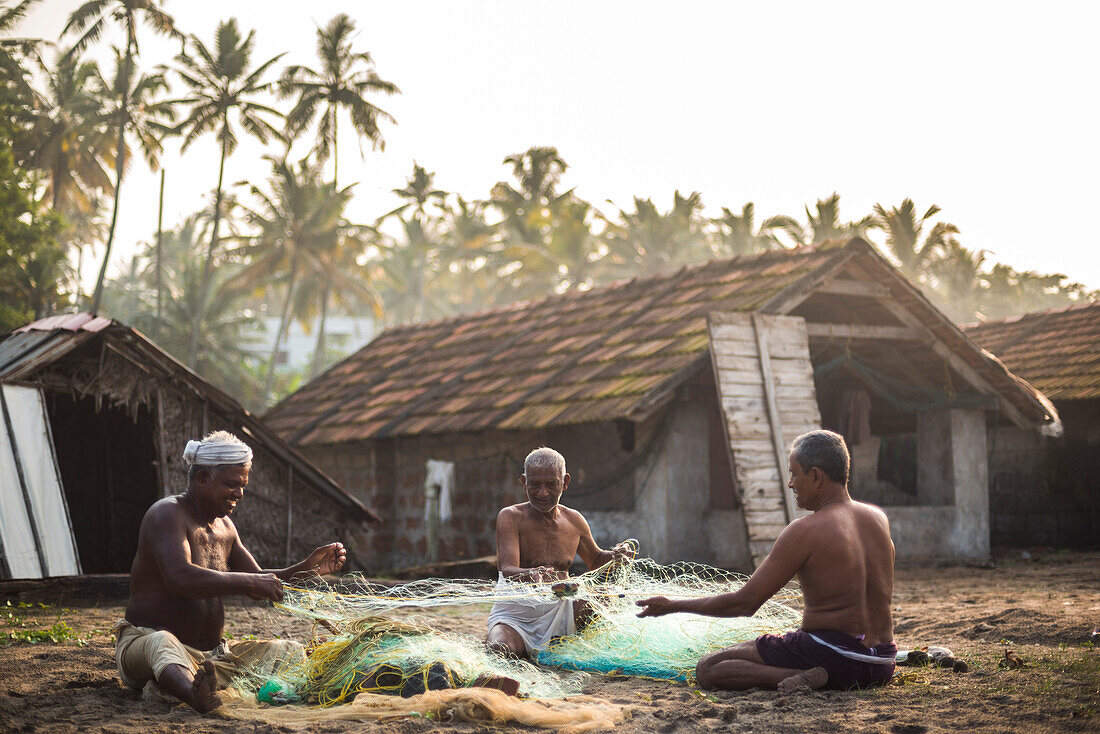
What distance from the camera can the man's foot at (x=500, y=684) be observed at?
4.66 meters

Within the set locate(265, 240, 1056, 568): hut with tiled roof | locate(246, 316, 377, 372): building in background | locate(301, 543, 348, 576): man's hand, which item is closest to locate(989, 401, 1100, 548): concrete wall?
locate(265, 240, 1056, 568): hut with tiled roof

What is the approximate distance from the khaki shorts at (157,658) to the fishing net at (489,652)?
105 millimetres

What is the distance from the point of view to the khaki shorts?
4.75 metres

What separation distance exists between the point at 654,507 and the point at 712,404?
56.1 inches

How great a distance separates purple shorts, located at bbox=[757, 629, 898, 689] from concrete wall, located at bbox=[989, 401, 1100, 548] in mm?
11366

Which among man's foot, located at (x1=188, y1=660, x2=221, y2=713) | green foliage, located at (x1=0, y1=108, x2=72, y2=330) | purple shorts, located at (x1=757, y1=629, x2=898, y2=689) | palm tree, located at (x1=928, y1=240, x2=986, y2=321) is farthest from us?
palm tree, located at (x1=928, y1=240, x2=986, y2=321)

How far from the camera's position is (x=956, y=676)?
5.32m

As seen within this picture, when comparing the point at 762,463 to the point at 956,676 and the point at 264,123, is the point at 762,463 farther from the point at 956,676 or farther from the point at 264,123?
the point at 264,123

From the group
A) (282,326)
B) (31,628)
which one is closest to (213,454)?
(31,628)

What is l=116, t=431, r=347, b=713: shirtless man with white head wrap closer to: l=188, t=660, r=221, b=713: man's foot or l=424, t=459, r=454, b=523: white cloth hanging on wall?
l=188, t=660, r=221, b=713: man's foot

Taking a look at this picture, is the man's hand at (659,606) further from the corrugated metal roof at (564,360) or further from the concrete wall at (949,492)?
the concrete wall at (949,492)

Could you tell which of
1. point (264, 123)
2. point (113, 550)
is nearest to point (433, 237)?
point (264, 123)

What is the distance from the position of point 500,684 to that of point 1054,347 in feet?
48.6

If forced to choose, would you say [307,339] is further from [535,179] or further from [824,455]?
[824,455]
